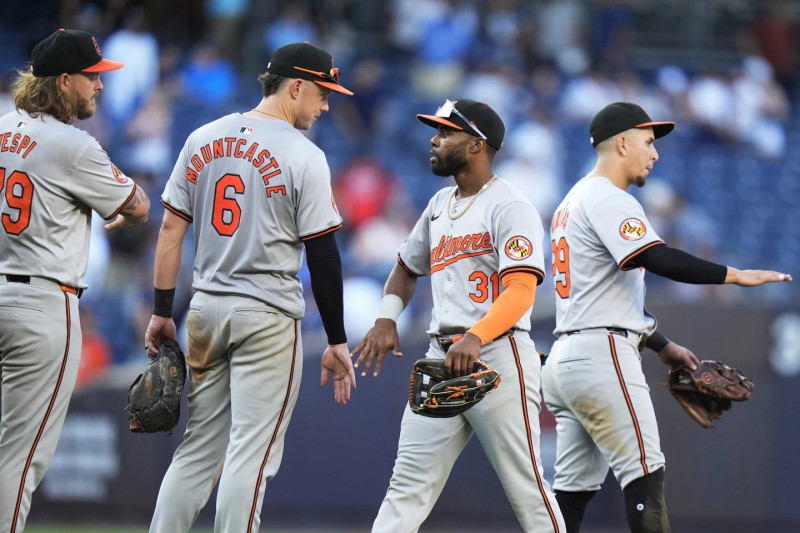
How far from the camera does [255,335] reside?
4746mm

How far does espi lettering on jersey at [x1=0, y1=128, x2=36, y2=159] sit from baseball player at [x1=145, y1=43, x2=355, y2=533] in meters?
0.62

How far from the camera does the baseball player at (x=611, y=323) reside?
5.12 metres

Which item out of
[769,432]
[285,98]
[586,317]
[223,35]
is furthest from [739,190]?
[285,98]

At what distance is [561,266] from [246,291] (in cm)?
159

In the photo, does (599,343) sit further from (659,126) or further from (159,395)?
(159,395)

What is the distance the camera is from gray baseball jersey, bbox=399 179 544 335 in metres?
4.84

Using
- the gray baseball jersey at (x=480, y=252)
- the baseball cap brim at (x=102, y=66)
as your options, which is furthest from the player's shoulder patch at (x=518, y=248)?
the baseball cap brim at (x=102, y=66)

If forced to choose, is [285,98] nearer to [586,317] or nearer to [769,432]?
[586,317]

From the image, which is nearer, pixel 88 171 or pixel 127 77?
pixel 88 171

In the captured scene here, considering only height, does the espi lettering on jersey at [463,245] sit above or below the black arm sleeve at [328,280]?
above

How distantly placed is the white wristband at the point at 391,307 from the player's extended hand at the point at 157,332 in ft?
3.10

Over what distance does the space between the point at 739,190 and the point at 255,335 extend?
32.6 ft

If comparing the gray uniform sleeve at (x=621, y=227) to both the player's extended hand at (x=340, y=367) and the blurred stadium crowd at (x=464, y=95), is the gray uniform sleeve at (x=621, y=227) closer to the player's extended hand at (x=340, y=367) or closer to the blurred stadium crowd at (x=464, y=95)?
the player's extended hand at (x=340, y=367)

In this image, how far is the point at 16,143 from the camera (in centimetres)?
480
